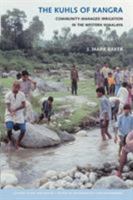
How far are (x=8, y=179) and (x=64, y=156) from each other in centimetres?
79

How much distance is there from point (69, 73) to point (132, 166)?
1206mm

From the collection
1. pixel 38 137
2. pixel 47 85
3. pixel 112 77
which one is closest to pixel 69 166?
pixel 38 137

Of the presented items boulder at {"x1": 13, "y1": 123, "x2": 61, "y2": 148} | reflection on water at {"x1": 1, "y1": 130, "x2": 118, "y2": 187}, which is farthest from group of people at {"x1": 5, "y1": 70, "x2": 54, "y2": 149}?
reflection on water at {"x1": 1, "y1": 130, "x2": 118, "y2": 187}

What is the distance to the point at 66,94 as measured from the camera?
18.9 metres

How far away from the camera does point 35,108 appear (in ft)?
62.1

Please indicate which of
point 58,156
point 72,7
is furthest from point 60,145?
point 72,7

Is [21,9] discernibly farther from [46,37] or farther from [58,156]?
[58,156]

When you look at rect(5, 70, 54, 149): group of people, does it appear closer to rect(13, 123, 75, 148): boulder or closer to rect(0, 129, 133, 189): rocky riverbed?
Answer: rect(13, 123, 75, 148): boulder

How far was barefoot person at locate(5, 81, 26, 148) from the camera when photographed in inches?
739

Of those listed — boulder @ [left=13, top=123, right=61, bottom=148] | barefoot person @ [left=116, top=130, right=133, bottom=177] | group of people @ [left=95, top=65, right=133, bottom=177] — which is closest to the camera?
barefoot person @ [left=116, top=130, right=133, bottom=177]

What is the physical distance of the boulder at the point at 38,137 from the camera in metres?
19.1

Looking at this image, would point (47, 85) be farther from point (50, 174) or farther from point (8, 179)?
point (8, 179)

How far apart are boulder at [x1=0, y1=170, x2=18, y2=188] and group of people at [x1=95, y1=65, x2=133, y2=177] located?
112 centimetres

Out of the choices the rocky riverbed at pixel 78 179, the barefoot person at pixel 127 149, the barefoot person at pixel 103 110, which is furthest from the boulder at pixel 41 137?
the barefoot person at pixel 127 149
